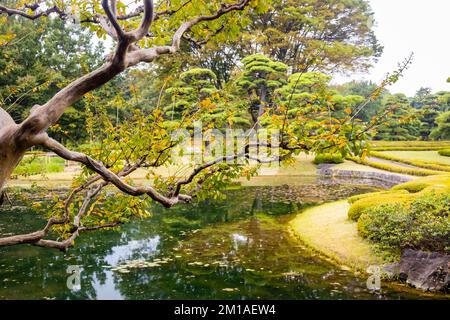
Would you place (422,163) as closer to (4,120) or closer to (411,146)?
(411,146)

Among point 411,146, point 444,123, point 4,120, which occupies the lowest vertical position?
point 411,146

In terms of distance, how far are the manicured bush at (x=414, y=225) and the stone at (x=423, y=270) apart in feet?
0.63

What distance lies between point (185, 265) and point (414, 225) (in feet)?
13.5

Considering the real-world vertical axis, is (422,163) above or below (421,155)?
below

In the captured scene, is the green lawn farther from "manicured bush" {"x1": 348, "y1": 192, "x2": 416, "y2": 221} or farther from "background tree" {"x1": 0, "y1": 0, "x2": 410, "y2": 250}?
"background tree" {"x1": 0, "y1": 0, "x2": 410, "y2": 250}

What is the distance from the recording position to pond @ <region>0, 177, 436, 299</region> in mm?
6141

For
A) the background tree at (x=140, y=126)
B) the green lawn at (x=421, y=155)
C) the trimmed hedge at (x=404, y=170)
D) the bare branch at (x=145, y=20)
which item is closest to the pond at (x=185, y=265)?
the background tree at (x=140, y=126)

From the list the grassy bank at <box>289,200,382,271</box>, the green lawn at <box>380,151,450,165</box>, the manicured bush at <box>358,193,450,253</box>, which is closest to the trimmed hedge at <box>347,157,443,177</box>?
the green lawn at <box>380,151,450,165</box>

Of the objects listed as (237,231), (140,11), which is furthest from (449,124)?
(140,11)

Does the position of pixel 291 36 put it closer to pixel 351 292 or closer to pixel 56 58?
pixel 56 58

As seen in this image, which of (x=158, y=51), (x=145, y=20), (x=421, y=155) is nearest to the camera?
(x=145, y=20)

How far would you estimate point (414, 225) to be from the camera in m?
6.86

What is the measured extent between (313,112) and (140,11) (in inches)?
56.8

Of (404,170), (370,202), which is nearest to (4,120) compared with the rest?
(370,202)
